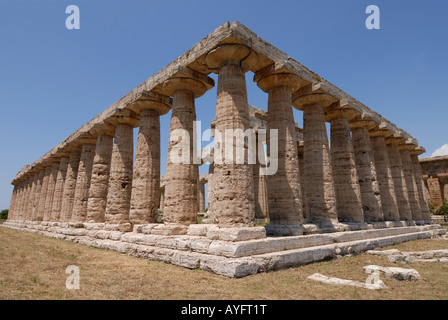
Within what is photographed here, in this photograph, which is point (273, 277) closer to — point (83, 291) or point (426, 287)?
point (426, 287)

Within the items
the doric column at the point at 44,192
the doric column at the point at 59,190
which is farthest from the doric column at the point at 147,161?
the doric column at the point at 44,192

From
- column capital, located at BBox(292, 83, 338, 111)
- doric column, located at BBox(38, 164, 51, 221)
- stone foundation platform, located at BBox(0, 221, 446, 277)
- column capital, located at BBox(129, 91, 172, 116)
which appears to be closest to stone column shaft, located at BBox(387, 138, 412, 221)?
stone foundation platform, located at BBox(0, 221, 446, 277)

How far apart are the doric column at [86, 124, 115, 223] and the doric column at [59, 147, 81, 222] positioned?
4.94m

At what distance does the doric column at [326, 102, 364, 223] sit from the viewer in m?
13.3

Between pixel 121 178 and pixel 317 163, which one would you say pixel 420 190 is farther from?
pixel 121 178

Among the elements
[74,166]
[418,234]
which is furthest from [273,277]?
[74,166]

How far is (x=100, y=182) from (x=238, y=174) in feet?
34.9

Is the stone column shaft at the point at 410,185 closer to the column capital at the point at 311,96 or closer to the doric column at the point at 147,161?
the column capital at the point at 311,96

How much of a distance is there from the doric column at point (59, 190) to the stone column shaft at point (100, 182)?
799 centimetres

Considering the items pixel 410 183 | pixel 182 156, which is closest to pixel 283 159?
pixel 182 156

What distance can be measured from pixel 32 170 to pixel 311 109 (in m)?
30.1

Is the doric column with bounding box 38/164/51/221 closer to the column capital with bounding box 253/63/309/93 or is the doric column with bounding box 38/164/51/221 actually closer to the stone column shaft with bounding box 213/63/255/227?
the stone column shaft with bounding box 213/63/255/227

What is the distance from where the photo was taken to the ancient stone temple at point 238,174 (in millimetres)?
8258
